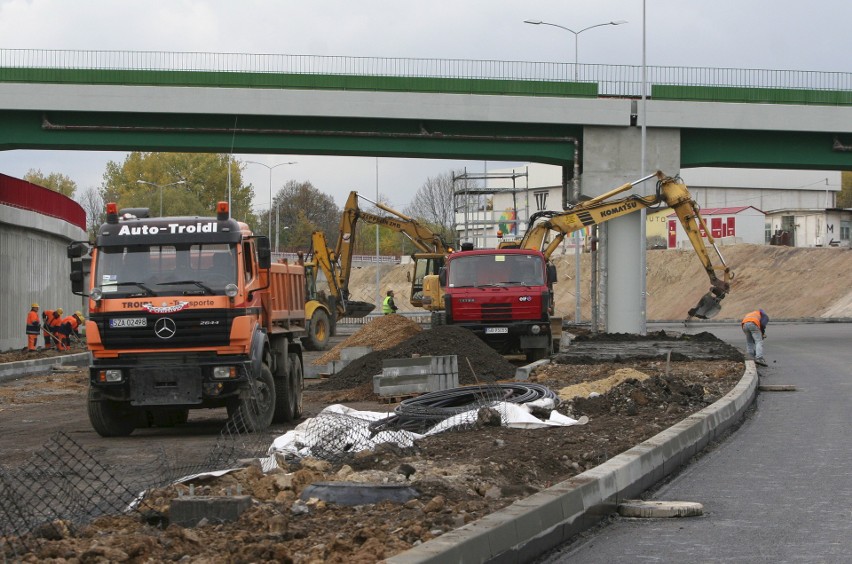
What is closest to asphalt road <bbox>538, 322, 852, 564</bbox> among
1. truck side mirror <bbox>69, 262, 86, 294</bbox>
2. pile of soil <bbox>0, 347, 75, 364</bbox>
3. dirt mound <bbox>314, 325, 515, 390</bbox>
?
dirt mound <bbox>314, 325, 515, 390</bbox>

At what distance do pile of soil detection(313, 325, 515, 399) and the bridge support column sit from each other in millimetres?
16017

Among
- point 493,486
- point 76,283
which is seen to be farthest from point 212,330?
point 493,486

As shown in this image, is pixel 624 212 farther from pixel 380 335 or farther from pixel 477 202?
pixel 477 202

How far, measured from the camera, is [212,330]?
14719 millimetres

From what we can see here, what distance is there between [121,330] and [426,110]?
24.2 metres

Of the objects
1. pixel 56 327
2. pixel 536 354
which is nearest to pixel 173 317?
pixel 536 354

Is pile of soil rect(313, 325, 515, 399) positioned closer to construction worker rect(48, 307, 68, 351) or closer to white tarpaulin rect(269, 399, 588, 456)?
white tarpaulin rect(269, 399, 588, 456)

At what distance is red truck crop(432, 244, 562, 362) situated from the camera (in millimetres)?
27969

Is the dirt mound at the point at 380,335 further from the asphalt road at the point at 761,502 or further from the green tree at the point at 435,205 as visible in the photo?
the green tree at the point at 435,205

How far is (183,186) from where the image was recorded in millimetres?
73312

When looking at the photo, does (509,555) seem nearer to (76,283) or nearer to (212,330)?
A: (212,330)

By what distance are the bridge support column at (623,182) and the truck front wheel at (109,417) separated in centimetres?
2587

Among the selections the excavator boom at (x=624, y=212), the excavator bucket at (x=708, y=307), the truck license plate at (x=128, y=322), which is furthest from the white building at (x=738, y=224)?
the truck license plate at (x=128, y=322)

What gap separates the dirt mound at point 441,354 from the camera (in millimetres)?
22469
